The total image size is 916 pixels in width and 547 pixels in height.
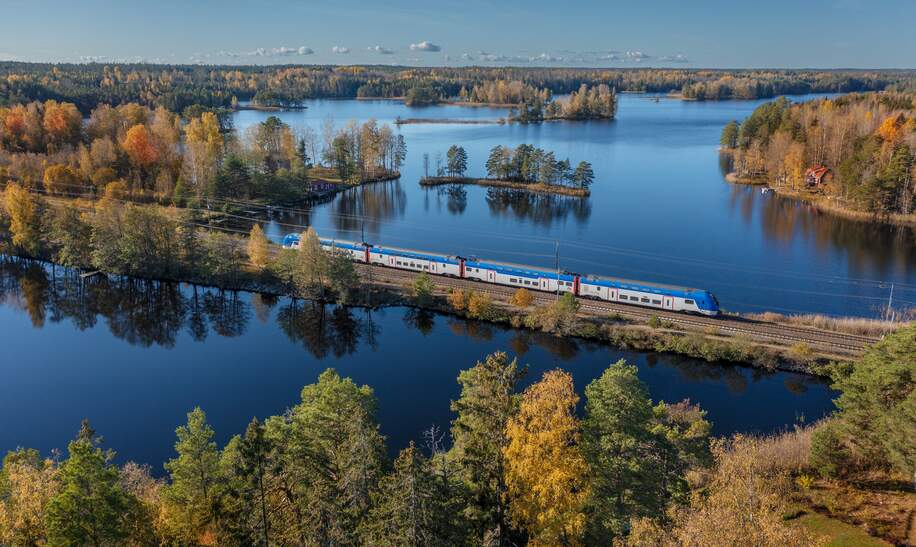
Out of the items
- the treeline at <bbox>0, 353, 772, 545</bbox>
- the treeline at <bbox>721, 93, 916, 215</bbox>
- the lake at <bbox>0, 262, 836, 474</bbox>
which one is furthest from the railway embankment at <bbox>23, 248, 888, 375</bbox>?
the treeline at <bbox>721, 93, 916, 215</bbox>

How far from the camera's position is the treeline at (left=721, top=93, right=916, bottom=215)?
58.9 metres

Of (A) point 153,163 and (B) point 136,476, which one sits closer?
(B) point 136,476

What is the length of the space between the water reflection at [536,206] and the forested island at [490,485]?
1745 inches

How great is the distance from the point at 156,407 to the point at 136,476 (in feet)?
30.0

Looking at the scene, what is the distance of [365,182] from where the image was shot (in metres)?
79.0

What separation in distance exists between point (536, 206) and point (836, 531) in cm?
5342

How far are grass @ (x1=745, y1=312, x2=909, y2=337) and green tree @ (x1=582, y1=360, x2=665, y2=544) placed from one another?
24.2 m

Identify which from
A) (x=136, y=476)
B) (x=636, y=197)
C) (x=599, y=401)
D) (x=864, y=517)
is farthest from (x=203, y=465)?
(x=636, y=197)

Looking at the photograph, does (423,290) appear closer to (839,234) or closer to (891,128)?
(839,234)

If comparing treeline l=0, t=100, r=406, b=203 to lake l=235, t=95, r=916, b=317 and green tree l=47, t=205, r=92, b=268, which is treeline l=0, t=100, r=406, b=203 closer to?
lake l=235, t=95, r=916, b=317

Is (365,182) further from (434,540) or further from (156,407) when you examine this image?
(434,540)

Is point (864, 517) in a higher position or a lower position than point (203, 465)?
lower

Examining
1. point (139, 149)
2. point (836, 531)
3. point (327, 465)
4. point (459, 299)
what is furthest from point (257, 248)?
point (836, 531)

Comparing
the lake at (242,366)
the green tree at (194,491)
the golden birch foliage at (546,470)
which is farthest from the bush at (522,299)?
the golden birch foliage at (546,470)
